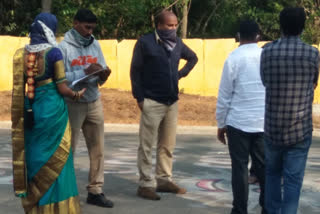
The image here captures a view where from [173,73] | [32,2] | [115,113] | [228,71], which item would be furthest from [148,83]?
[32,2]

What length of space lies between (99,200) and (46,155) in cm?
126

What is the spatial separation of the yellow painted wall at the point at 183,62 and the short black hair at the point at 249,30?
11983 mm

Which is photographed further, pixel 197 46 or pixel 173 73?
pixel 197 46

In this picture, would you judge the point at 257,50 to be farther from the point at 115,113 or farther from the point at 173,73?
the point at 115,113

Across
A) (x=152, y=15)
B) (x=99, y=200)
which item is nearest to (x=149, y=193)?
(x=99, y=200)

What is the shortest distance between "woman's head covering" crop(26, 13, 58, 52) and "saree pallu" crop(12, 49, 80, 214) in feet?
1.00

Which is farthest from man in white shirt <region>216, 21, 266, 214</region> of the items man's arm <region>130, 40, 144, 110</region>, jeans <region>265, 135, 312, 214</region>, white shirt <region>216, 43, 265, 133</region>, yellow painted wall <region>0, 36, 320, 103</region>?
yellow painted wall <region>0, 36, 320, 103</region>

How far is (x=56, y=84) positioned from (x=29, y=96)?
23 centimetres

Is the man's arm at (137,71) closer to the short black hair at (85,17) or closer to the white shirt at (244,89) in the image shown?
the short black hair at (85,17)

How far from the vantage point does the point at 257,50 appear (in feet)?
20.1

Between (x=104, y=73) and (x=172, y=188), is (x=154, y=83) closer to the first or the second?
(x=104, y=73)

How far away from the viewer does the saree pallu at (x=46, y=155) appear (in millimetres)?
5766

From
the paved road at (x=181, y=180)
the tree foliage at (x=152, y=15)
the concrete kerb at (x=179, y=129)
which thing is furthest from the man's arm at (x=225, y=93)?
the tree foliage at (x=152, y=15)

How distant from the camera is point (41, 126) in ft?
18.9
